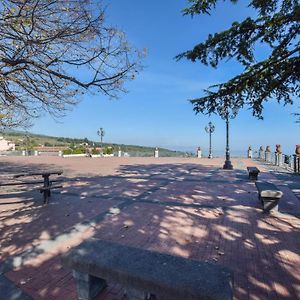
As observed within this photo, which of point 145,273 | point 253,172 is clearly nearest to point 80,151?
point 253,172

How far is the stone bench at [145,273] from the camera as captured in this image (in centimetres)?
241

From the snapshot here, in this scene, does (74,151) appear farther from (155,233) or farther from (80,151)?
(155,233)

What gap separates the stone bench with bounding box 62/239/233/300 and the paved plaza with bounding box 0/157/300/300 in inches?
25.8

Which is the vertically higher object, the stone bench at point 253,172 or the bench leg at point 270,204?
the stone bench at point 253,172

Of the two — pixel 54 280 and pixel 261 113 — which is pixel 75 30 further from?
pixel 261 113

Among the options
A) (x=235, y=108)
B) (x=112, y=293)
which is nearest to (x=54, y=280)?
(x=112, y=293)

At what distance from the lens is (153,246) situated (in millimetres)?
5004

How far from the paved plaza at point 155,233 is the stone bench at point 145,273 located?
0.65m

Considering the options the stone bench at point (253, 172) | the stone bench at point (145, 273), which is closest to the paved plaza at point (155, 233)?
the stone bench at point (145, 273)

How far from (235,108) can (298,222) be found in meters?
3.61

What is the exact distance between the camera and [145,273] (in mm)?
2660

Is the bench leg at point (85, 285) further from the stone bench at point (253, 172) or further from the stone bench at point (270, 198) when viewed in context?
the stone bench at point (253, 172)

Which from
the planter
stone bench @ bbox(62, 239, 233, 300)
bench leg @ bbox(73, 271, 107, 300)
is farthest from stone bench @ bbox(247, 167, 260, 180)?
bench leg @ bbox(73, 271, 107, 300)

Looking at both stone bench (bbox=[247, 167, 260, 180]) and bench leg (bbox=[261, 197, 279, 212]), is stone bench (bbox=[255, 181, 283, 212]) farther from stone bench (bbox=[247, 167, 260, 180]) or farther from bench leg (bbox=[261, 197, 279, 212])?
stone bench (bbox=[247, 167, 260, 180])
